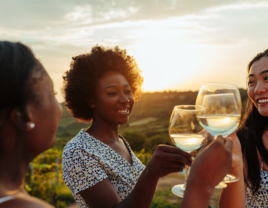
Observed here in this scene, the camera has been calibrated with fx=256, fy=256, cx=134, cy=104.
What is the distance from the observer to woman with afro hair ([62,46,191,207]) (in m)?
2.12

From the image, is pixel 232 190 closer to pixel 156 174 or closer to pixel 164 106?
pixel 156 174

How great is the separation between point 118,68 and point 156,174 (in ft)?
5.12

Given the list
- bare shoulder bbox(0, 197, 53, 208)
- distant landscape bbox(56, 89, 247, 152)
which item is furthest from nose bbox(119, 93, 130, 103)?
distant landscape bbox(56, 89, 247, 152)

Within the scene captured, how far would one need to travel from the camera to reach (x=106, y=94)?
2.91m

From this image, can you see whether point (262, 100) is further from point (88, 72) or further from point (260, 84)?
point (88, 72)

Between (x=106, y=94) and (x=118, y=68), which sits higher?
(x=118, y=68)

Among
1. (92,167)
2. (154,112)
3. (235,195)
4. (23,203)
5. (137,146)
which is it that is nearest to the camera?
(23,203)

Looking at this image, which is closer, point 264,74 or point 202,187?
point 202,187

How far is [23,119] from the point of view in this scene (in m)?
1.32

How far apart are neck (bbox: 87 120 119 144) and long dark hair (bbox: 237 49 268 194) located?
5.90ft

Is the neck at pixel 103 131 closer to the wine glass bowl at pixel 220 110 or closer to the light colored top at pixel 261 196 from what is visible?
the wine glass bowl at pixel 220 110

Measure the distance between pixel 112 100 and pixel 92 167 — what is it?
815 mm

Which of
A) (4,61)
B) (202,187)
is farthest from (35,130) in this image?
(202,187)

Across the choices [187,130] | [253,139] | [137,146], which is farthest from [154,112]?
[187,130]
